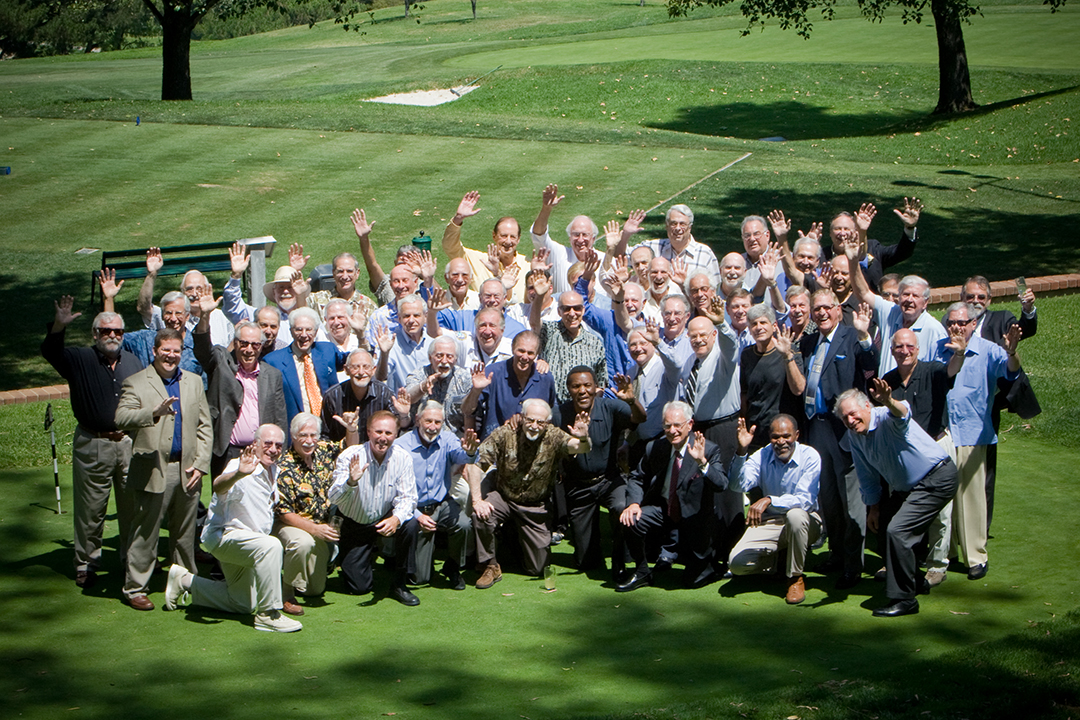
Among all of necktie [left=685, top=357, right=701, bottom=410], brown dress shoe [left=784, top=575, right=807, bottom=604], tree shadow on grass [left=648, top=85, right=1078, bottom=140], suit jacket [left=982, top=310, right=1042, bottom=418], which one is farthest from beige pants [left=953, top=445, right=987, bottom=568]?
tree shadow on grass [left=648, top=85, right=1078, bottom=140]

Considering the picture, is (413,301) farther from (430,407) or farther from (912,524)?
(912,524)

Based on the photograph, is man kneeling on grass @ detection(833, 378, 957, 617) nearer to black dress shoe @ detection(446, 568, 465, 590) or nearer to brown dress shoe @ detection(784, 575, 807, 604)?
brown dress shoe @ detection(784, 575, 807, 604)

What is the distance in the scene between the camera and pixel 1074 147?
927 inches

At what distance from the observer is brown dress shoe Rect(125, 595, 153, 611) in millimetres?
8148

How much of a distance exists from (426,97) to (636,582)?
2585cm

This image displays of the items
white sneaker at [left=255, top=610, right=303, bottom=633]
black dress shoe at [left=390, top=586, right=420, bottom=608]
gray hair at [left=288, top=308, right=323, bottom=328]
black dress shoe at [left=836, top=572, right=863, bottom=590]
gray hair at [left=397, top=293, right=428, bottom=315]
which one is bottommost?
black dress shoe at [left=390, top=586, right=420, bottom=608]

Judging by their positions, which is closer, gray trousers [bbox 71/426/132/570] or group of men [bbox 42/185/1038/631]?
group of men [bbox 42/185/1038/631]

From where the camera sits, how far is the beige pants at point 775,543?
27.1 ft

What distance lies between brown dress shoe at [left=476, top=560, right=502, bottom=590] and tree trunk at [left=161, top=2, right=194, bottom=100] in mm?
21807

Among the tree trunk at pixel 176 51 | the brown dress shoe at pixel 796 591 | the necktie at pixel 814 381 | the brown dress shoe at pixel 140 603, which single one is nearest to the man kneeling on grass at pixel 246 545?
the brown dress shoe at pixel 140 603

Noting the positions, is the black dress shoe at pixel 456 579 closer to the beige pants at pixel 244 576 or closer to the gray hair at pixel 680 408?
the beige pants at pixel 244 576

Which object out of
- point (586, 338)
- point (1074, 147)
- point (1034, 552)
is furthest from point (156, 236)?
point (1074, 147)

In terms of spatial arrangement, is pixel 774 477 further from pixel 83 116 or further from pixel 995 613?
pixel 83 116

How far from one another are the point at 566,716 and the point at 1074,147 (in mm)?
21474
